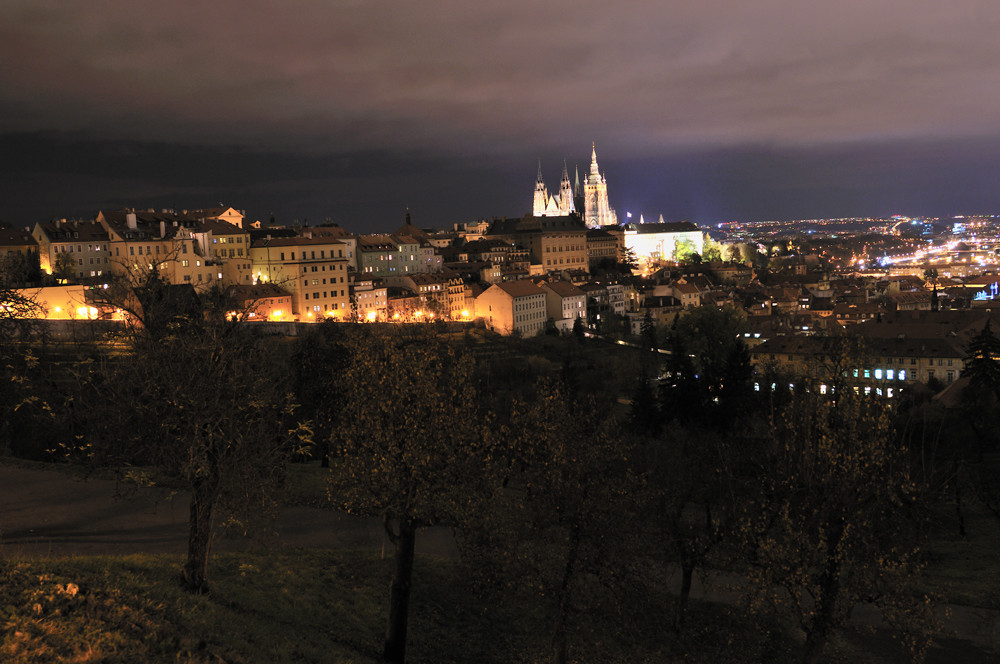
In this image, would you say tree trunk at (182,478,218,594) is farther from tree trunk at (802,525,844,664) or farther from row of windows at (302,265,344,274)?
row of windows at (302,265,344,274)

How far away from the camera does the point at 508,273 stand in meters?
103

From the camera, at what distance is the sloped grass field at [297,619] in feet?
31.2

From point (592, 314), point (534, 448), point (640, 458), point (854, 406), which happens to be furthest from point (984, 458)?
point (592, 314)

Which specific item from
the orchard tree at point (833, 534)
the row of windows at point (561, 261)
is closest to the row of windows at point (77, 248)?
the orchard tree at point (833, 534)

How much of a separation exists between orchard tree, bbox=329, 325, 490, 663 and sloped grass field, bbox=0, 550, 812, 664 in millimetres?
1543

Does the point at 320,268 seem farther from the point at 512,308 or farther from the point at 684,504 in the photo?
the point at 684,504

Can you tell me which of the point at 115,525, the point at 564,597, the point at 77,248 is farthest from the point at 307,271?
the point at 564,597

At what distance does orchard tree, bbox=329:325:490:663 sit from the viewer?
1288cm

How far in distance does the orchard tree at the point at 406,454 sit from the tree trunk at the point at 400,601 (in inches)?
0.6

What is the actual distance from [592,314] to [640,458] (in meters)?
72.7

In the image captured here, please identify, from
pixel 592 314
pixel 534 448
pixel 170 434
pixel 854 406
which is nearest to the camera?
pixel 170 434

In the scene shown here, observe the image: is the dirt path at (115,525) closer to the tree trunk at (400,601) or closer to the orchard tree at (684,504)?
the tree trunk at (400,601)

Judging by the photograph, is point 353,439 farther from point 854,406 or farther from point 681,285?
point 681,285

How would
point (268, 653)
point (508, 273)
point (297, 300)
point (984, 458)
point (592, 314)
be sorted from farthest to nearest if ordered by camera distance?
1. point (508, 273)
2. point (592, 314)
3. point (297, 300)
4. point (984, 458)
5. point (268, 653)
